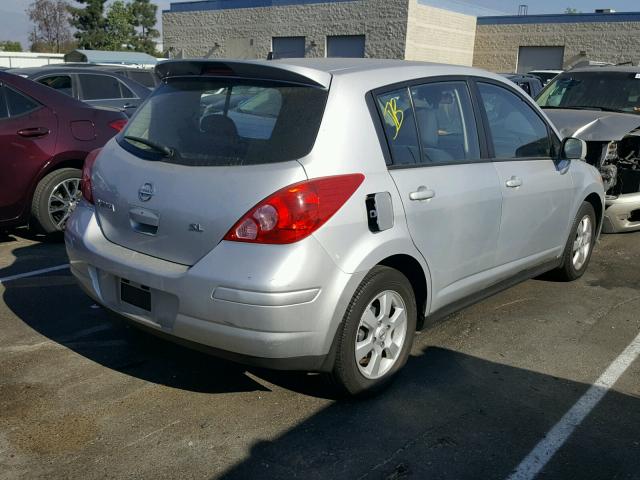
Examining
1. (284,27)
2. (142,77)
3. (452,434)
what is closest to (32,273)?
(452,434)

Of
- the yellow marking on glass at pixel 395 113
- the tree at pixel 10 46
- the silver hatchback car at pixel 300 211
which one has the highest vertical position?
the tree at pixel 10 46

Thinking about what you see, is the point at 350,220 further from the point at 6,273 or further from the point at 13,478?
the point at 6,273

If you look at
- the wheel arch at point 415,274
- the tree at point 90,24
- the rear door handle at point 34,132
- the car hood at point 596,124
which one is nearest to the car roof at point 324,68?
the wheel arch at point 415,274

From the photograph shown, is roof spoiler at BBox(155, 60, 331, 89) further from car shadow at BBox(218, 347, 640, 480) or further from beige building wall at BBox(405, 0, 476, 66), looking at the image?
beige building wall at BBox(405, 0, 476, 66)

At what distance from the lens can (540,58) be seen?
36344mm

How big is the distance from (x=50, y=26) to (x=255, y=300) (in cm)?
6845

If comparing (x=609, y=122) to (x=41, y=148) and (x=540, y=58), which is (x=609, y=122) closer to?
(x=41, y=148)

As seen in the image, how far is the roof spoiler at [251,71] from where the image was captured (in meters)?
3.42

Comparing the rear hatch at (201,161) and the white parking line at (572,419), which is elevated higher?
the rear hatch at (201,161)

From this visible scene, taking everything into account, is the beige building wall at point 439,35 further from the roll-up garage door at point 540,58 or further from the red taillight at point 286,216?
the red taillight at point 286,216

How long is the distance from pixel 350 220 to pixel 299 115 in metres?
0.57

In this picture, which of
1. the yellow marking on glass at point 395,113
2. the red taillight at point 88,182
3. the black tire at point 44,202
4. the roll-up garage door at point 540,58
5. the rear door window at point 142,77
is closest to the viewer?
the yellow marking on glass at point 395,113

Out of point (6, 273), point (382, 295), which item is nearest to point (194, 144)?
point (382, 295)

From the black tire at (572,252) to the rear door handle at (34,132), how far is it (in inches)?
183
